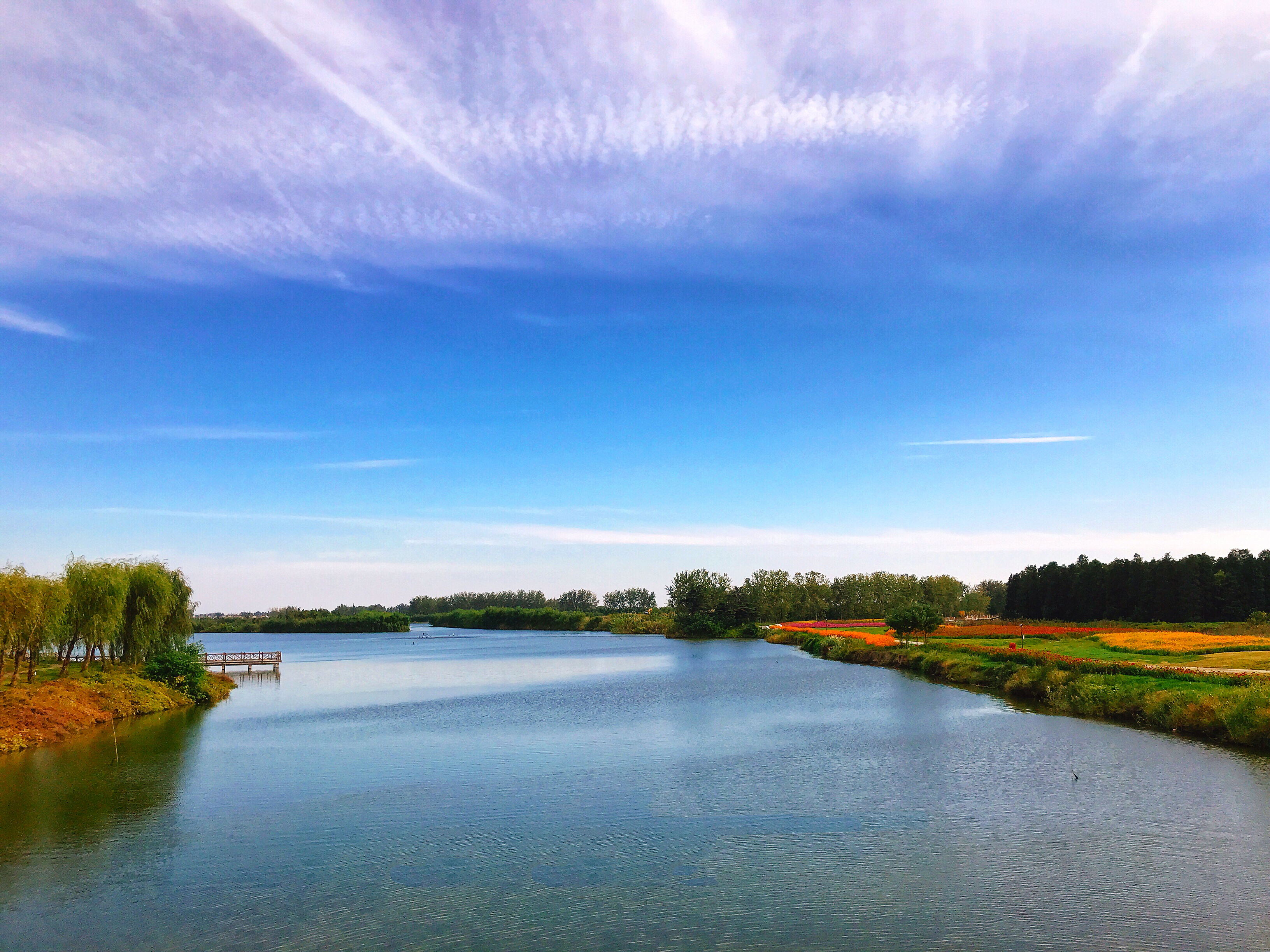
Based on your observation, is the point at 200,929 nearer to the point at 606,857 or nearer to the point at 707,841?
the point at 606,857

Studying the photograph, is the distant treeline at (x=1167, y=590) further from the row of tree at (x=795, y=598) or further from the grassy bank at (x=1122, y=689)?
the grassy bank at (x=1122, y=689)

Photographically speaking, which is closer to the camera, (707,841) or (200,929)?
(200,929)

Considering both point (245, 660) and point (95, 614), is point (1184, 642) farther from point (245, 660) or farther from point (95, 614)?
point (245, 660)

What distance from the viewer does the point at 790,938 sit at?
13.7m

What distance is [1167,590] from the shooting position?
104688 millimetres

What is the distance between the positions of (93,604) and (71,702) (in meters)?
6.34

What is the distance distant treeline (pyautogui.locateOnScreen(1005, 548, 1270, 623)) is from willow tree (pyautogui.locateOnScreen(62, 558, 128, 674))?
365 ft

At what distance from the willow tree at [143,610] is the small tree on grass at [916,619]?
6292 cm

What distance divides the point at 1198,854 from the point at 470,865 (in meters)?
16.3

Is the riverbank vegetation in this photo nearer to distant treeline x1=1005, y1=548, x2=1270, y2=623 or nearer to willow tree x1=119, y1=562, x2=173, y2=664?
willow tree x1=119, y1=562, x2=173, y2=664

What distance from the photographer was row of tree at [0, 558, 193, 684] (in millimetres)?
35312

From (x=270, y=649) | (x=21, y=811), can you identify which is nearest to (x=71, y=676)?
(x=21, y=811)

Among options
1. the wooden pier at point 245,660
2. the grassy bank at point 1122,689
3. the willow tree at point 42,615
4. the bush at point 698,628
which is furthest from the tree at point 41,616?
the bush at point 698,628

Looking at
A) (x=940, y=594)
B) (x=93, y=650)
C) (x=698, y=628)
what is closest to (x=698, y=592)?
(x=698, y=628)
